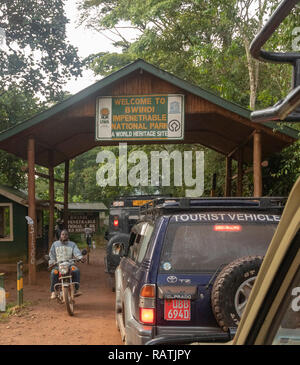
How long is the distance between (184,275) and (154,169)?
81.1ft

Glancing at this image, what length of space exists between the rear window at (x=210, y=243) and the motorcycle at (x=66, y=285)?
17.8ft

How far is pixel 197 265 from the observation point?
478 centimetres

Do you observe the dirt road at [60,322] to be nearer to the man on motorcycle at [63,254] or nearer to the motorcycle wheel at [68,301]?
the motorcycle wheel at [68,301]

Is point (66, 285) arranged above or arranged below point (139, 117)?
below

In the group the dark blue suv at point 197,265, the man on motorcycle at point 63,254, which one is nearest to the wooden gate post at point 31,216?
the man on motorcycle at point 63,254

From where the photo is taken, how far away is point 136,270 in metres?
5.21

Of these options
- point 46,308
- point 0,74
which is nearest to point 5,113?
point 0,74

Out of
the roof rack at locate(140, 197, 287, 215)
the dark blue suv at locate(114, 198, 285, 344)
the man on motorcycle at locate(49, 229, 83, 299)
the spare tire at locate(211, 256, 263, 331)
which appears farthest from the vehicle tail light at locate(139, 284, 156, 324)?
the man on motorcycle at locate(49, 229, 83, 299)

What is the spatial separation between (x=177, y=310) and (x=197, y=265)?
0.50 m

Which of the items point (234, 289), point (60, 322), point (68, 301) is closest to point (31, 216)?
point (68, 301)

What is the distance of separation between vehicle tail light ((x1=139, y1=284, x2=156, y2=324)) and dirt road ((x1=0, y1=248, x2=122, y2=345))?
9.88 feet

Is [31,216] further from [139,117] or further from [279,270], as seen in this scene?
[279,270]

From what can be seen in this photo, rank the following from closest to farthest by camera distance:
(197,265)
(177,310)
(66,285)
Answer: (177,310)
(197,265)
(66,285)

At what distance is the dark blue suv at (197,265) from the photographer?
4.35m
